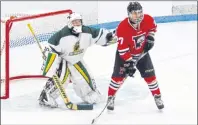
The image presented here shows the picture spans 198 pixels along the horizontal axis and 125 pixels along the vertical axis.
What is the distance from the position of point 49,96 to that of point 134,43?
0.73 meters

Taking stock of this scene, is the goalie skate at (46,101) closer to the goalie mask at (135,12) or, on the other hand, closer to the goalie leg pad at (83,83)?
the goalie leg pad at (83,83)

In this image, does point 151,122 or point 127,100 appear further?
point 127,100

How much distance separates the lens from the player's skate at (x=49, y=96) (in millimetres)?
3490

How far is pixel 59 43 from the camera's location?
337 centimetres

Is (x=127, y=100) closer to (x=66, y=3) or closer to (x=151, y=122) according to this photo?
(x=151, y=122)

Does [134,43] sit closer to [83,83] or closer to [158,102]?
[158,102]

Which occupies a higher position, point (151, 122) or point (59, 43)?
point (59, 43)

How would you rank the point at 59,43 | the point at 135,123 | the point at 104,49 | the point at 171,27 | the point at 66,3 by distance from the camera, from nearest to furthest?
the point at 135,123
the point at 59,43
the point at 104,49
the point at 66,3
the point at 171,27

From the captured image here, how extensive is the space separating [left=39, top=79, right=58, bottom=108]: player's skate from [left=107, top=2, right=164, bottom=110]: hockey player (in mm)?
466

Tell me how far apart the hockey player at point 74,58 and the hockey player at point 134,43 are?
260 millimetres

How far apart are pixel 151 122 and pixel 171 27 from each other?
3346 mm

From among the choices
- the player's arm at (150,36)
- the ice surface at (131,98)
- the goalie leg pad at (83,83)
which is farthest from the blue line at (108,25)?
the player's arm at (150,36)

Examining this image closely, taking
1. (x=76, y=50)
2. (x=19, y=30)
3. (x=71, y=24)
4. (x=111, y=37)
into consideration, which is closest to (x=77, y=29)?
(x=71, y=24)

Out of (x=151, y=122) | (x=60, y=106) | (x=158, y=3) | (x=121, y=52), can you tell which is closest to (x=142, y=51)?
(x=121, y=52)
